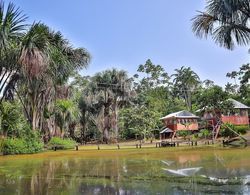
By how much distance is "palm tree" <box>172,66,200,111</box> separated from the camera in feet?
232

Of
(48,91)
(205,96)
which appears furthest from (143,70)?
(48,91)

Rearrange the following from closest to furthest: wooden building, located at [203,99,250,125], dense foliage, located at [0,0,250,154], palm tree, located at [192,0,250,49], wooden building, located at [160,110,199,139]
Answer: palm tree, located at [192,0,250,49] < dense foliage, located at [0,0,250,154] < wooden building, located at [203,99,250,125] < wooden building, located at [160,110,199,139]

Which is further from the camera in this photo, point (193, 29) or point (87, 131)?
point (87, 131)

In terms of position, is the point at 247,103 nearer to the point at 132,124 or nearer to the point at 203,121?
the point at 203,121

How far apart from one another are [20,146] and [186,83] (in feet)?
166

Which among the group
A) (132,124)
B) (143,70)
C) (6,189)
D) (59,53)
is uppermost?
(143,70)

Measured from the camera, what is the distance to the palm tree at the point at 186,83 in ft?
232

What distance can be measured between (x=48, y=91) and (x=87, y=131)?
71.6 feet

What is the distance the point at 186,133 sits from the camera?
152 feet

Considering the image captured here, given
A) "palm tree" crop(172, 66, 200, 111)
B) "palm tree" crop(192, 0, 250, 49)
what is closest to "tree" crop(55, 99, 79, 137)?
"palm tree" crop(192, 0, 250, 49)

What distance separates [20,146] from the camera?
25.1 meters

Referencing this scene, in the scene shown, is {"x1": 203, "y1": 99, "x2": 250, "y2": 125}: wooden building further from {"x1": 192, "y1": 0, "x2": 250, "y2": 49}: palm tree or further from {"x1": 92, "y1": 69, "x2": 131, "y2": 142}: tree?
{"x1": 192, "y1": 0, "x2": 250, "y2": 49}: palm tree

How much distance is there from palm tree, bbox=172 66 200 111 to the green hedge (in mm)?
48089

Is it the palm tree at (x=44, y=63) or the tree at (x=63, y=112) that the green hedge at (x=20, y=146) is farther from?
the tree at (x=63, y=112)
